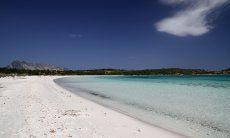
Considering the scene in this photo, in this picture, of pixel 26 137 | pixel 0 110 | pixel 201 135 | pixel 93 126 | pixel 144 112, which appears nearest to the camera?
pixel 26 137

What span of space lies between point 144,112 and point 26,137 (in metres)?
7.63

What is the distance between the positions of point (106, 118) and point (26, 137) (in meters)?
4.32

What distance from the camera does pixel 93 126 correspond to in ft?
30.2

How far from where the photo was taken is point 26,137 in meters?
7.43

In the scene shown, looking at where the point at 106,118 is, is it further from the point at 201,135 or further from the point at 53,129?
the point at 201,135

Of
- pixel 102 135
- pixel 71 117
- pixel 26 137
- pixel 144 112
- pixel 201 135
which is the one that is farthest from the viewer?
pixel 144 112

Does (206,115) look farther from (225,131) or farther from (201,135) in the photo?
(201,135)

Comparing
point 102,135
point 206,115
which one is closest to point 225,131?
point 206,115

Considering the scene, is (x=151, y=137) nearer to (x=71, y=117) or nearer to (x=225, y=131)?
(x=225, y=131)

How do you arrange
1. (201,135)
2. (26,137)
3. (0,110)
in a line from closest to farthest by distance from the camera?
(26,137) < (201,135) < (0,110)

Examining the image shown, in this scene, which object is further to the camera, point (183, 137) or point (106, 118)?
point (106, 118)

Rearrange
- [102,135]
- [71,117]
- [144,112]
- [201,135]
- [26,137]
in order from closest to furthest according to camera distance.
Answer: [26,137] < [102,135] < [201,135] < [71,117] < [144,112]

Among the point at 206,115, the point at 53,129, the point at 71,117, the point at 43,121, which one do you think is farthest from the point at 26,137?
the point at 206,115

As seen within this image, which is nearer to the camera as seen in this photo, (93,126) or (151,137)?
(151,137)
